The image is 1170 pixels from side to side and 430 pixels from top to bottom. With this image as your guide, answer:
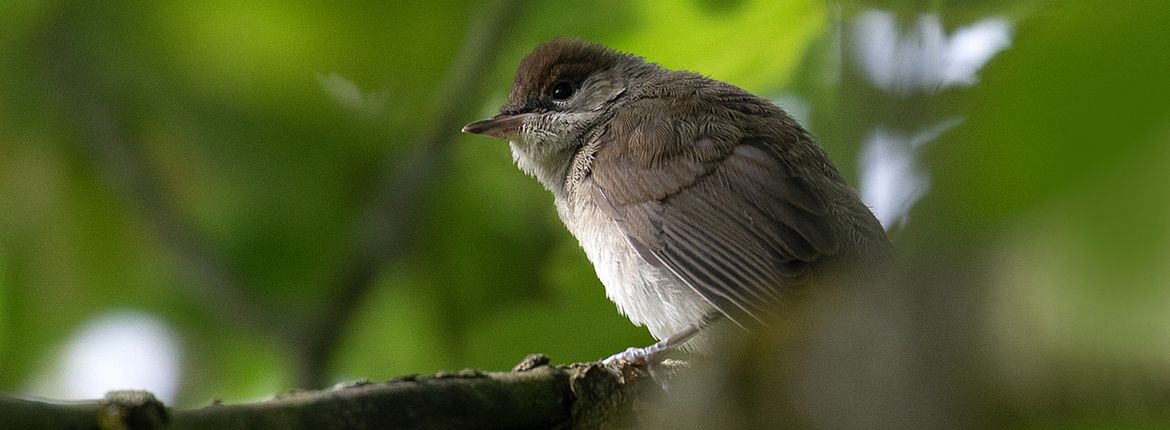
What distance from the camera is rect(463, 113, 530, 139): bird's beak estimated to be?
141 inches

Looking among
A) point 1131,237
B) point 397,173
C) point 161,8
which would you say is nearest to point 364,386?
point 1131,237

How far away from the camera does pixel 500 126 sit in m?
3.81

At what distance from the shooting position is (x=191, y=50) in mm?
3174

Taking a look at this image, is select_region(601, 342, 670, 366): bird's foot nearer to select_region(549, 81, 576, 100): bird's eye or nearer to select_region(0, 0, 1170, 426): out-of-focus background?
select_region(0, 0, 1170, 426): out-of-focus background

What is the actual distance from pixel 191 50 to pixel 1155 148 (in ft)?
10.4

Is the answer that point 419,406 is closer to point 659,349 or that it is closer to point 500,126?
point 659,349

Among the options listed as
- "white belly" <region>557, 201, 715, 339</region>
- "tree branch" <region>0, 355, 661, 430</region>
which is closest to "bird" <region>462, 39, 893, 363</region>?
"white belly" <region>557, 201, 715, 339</region>

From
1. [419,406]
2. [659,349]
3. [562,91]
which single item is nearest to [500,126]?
[562,91]

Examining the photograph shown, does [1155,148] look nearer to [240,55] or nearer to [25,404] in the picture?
[25,404]

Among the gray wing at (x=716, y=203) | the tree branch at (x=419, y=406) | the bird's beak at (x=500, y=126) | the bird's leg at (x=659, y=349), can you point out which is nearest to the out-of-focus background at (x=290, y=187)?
the bird's beak at (x=500, y=126)

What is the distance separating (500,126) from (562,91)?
567mm

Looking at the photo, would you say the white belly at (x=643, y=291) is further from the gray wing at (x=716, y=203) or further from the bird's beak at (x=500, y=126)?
the bird's beak at (x=500, y=126)

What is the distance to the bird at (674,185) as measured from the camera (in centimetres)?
316

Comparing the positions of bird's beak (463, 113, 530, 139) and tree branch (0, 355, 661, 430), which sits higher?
bird's beak (463, 113, 530, 139)
